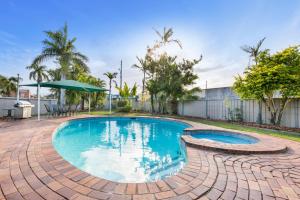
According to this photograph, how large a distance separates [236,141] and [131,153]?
4546 mm

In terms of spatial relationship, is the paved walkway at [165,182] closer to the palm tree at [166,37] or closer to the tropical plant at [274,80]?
the tropical plant at [274,80]

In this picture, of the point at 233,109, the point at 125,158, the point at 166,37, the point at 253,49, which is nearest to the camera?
the point at 125,158

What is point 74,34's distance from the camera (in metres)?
16.0

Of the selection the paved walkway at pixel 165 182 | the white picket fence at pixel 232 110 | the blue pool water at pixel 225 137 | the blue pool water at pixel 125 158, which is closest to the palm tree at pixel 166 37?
the white picket fence at pixel 232 110

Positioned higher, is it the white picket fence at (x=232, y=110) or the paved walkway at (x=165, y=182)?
the white picket fence at (x=232, y=110)

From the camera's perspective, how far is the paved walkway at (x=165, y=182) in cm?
207

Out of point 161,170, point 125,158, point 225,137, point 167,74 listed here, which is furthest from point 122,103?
point 161,170

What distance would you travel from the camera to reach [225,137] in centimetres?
696

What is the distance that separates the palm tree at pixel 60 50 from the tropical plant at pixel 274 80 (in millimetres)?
16032

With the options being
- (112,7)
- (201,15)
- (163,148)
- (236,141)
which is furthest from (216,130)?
(112,7)

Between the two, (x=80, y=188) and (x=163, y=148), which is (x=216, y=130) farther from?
(x=80, y=188)

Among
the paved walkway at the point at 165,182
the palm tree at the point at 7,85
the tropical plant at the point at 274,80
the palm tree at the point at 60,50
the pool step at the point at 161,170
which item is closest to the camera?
the paved walkway at the point at 165,182

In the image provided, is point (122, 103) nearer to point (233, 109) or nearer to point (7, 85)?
point (233, 109)

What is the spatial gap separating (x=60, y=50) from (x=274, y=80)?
59.5ft
